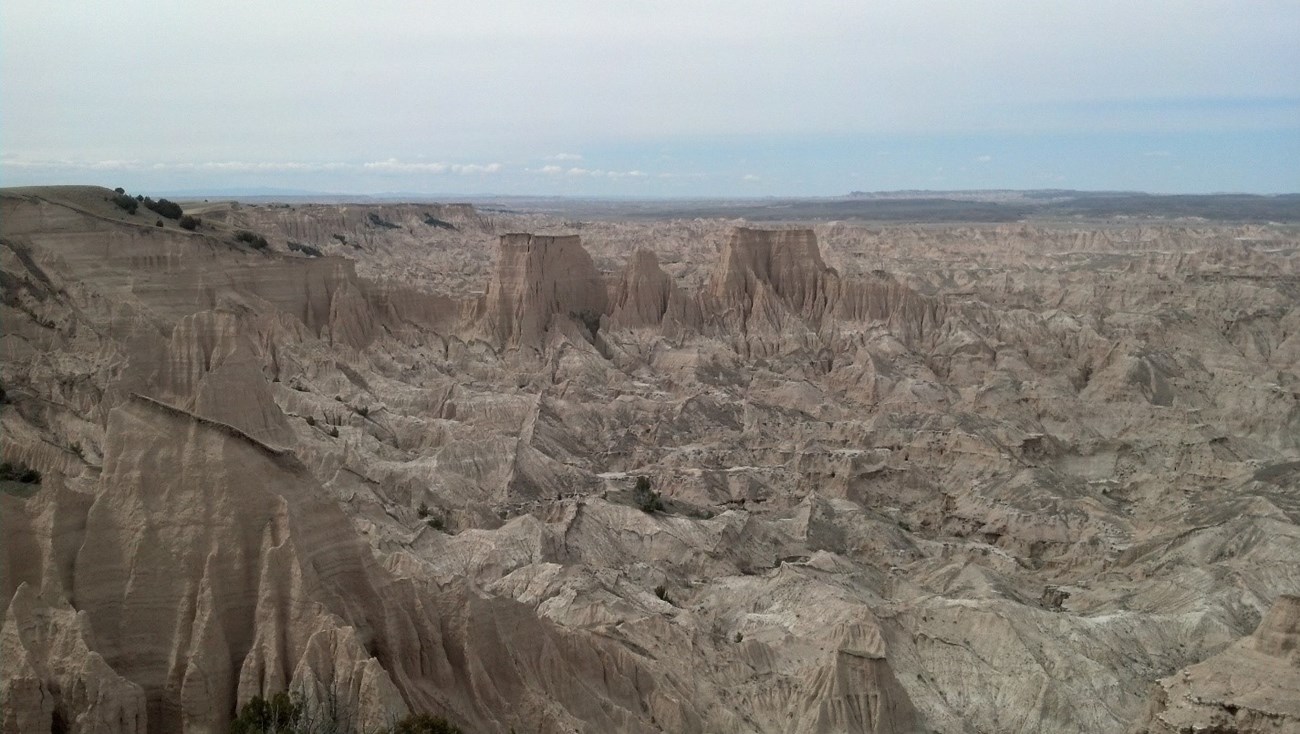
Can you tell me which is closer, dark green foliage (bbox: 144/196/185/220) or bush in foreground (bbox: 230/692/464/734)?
bush in foreground (bbox: 230/692/464/734)

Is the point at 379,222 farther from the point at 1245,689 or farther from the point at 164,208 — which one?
the point at 1245,689

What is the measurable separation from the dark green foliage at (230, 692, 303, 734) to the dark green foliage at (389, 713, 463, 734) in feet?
4.23

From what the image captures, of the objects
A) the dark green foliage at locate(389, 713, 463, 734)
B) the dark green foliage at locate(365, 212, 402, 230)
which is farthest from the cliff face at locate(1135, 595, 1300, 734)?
the dark green foliage at locate(365, 212, 402, 230)

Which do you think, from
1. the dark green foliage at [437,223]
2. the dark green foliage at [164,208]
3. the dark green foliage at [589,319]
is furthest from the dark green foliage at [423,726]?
the dark green foliage at [437,223]

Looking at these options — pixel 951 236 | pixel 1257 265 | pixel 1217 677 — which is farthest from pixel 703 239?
pixel 1217 677

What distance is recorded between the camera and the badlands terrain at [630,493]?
621 inches

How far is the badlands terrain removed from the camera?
15781 mm

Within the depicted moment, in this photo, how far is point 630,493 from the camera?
41.6m

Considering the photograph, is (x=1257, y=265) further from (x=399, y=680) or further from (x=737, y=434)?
(x=399, y=680)

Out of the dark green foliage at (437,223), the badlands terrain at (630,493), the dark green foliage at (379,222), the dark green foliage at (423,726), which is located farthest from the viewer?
the dark green foliage at (437,223)

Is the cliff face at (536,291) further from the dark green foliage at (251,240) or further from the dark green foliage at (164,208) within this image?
the dark green foliage at (164,208)

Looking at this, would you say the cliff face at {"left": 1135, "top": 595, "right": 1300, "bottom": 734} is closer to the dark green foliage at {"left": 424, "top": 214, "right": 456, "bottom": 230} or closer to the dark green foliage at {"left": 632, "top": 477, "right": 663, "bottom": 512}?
the dark green foliage at {"left": 632, "top": 477, "right": 663, "bottom": 512}

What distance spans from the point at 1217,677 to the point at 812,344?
4874 centimetres

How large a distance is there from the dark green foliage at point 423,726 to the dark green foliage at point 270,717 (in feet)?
4.23
